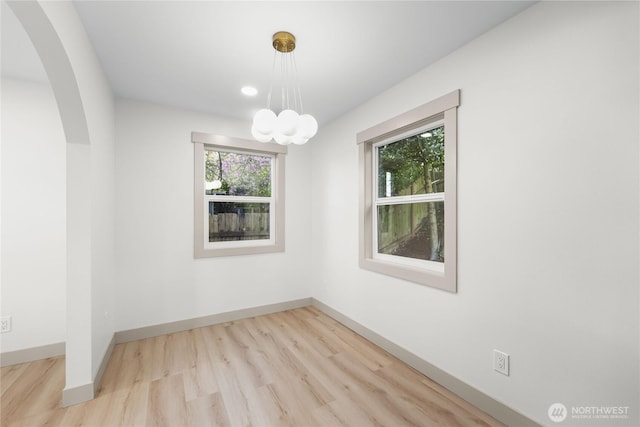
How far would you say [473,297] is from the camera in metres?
1.84

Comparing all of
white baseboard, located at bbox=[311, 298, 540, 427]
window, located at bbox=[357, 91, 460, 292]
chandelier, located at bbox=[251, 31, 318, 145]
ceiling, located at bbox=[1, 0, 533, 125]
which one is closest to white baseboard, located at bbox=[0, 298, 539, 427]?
white baseboard, located at bbox=[311, 298, 540, 427]

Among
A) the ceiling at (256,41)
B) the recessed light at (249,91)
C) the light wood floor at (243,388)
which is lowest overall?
the light wood floor at (243,388)

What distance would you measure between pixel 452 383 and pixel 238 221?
2.70m

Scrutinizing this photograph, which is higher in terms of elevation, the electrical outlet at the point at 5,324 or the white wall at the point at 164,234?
the white wall at the point at 164,234

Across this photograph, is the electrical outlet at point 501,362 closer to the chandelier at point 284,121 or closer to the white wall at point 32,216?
the chandelier at point 284,121

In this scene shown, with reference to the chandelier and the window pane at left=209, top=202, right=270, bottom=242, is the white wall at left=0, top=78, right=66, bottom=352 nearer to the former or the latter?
the window pane at left=209, top=202, right=270, bottom=242

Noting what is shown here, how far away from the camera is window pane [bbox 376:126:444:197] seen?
2256 millimetres

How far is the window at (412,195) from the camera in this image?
200 centimetres

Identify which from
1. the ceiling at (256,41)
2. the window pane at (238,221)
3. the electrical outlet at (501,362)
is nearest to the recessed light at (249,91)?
the ceiling at (256,41)

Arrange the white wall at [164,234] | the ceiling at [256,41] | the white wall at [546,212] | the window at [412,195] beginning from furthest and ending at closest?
the white wall at [164,234], the window at [412,195], the ceiling at [256,41], the white wall at [546,212]

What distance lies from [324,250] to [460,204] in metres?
1.93

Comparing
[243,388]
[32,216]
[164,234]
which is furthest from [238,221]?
[243,388]

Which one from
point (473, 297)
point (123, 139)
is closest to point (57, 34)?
point (123, 139)

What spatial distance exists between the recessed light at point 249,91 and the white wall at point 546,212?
1491 mm
